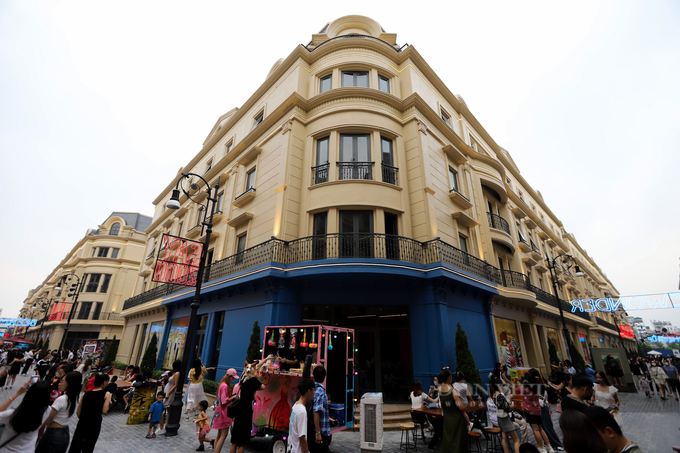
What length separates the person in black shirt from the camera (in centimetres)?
460

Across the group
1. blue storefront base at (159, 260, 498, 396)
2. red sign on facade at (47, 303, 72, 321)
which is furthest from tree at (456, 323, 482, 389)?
red sign on facade at (47, 303, 72, 321)

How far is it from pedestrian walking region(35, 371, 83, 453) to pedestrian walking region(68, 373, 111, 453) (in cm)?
62

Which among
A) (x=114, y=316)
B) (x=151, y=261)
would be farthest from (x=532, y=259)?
(x=114, y=316)

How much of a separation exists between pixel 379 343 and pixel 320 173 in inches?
306

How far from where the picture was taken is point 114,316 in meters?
38.4

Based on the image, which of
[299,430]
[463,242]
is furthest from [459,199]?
[299,430]

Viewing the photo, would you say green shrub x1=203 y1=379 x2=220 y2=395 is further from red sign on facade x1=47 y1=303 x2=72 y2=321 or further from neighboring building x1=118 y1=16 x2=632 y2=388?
red sign on facade x1=47 y1=303 x2=72 y2=321

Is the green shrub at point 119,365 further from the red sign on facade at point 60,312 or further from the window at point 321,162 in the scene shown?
the window at point 321,162

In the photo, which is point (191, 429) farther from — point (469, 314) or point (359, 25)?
point (359, 25)

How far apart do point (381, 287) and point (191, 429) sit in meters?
7.75

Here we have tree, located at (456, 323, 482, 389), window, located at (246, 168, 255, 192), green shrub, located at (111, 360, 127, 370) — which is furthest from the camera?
green shrub, located at (111, 360, 127, 370)

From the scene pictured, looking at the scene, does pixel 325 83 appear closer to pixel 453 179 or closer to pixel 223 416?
pixel 453 179

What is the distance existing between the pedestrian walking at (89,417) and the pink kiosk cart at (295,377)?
3180mm

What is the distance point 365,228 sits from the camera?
12.9 metres
